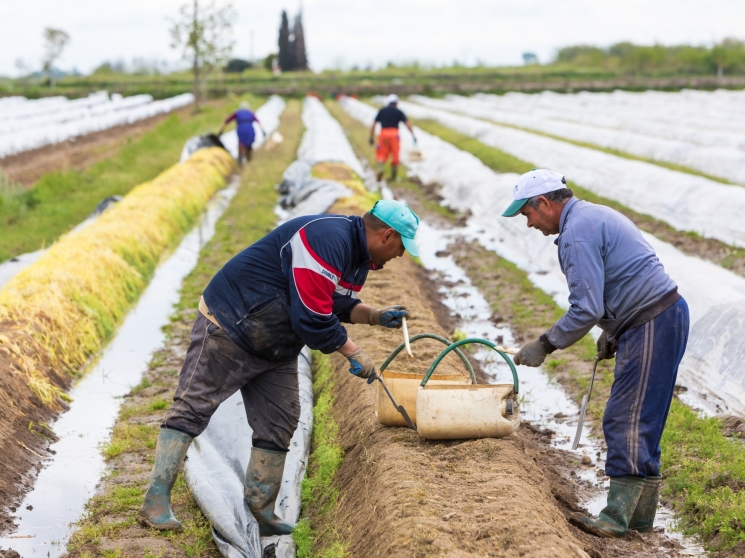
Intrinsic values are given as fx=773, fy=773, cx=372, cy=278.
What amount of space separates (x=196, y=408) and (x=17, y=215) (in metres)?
10.6

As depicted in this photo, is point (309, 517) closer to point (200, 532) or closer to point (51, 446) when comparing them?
point (200, 532)

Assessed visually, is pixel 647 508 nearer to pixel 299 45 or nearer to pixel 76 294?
pixel 76 294

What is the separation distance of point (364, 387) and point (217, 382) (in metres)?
1.66

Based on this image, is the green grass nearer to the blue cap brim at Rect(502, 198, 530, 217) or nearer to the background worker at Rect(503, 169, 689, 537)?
the background worker at Rect(503, 169, 689, 537)

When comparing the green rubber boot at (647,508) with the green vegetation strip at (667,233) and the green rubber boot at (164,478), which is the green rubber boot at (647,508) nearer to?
the green rubber boot at (164,478)

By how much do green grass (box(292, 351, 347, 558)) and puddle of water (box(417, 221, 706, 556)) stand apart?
1.43 metres

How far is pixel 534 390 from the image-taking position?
6.34m

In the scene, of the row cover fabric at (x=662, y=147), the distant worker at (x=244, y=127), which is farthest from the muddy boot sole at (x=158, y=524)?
the distant worker at (x=244, y=127)

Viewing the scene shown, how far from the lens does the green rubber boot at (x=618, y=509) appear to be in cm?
386

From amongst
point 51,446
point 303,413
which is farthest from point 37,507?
point 303,413

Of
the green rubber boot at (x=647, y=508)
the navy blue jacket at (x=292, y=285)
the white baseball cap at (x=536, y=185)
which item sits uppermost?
the white baseball cap at (x=536, y=185)

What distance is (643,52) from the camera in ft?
176

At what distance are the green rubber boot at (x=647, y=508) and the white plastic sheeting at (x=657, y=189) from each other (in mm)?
6694

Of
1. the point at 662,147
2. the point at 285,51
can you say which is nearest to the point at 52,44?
the point at 285,51
